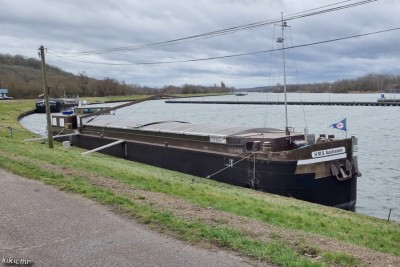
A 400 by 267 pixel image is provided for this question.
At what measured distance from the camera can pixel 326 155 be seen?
18297 mm

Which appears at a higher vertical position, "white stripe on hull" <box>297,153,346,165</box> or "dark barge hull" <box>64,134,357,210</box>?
"white stripe on hull" <box>297,153,346,165</box>

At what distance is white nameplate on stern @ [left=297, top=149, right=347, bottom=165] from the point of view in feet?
58.8

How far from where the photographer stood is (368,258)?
593 centimetres

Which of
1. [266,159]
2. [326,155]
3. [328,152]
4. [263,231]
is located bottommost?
[266,159]

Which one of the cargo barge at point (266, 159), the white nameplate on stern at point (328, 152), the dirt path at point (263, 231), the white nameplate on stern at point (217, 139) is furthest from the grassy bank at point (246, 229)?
the white nameplate on stern at point (217, 139)

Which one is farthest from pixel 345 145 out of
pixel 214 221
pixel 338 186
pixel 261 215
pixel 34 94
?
pixel 34 94

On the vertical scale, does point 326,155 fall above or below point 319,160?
above

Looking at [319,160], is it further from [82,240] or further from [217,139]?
[82,240]

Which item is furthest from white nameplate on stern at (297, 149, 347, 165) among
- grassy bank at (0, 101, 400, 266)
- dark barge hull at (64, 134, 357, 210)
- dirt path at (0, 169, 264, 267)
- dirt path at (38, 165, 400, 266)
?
dirt path at (0, 169, 264, 267)

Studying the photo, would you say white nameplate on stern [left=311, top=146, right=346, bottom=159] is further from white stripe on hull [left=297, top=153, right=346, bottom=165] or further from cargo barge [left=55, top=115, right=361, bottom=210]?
white stripe on hull [left=297, top=153, right=346, bottom=165]

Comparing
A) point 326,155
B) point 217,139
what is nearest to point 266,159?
point 326,155

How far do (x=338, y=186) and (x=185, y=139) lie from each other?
9.31m

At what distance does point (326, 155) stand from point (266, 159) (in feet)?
8.24

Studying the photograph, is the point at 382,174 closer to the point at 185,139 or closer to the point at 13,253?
the point at 185,139
